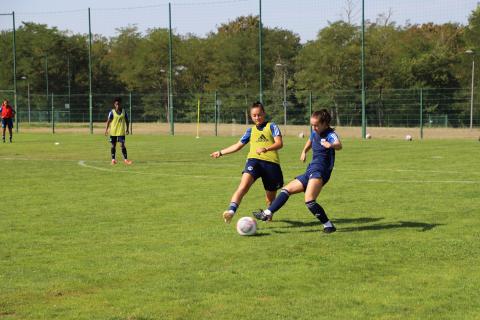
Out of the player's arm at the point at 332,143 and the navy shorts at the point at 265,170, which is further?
the navy shorts at the point at 265,170

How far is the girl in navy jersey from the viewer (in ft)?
31.5

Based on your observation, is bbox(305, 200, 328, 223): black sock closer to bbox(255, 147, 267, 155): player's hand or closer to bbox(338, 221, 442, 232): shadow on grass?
bbox(338, 221, 442, 232): shadow on grass

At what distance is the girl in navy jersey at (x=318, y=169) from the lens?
9602 millimetres

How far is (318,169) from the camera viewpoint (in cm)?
982

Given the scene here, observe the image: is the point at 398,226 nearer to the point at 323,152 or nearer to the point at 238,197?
the point at 323,152

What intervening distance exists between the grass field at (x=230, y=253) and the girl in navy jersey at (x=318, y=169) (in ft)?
1.00

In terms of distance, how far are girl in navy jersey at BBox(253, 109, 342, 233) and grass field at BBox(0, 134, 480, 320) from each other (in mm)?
305

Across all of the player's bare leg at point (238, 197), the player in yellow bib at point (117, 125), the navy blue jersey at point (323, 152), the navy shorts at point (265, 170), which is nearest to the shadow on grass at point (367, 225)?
the navy shorts at point (265, 170)

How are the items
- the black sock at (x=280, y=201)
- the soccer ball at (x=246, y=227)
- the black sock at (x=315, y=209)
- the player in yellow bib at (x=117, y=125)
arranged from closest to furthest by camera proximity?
the soccer ball at (x=246, y=227)
the black sock at (x=315, y=209)
the black sock at (x=280, y=201)
the player in yellow bib at (x=117, y=125)

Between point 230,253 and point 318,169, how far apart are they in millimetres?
2002

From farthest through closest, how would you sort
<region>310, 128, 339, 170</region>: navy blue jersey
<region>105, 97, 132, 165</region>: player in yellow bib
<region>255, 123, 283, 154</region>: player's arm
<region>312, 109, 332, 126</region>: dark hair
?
<region>105, 97, 132, 165</region>: player in yellow bib < <region>255, 123, 283, 154</region>: player's arm < <region>310, 128, 339, 170</region>: navy blue jersey < <region>312, 109, 332, 126</region>: dark hair

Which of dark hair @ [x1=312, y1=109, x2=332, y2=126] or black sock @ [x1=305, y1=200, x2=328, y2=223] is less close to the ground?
dark hair @ [x1=312, y1=109, x2=332, y2=126]

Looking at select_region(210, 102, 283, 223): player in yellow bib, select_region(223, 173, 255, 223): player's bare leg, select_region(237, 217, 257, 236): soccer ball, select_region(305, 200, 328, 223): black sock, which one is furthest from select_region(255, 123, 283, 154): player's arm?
select_region(237, 217, 257, 236): soccer ball

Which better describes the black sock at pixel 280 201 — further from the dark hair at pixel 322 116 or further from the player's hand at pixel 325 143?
the dark hair at pixel 322 116
